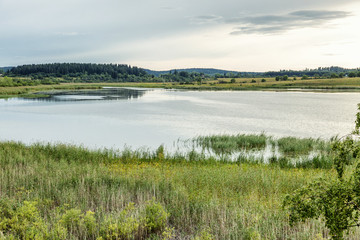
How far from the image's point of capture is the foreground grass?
23.9 ft

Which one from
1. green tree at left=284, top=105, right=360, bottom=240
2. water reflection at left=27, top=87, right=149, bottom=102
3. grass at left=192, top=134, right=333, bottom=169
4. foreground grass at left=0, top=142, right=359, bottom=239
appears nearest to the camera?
green tree at left=284, top=105, right=360, bottom=240

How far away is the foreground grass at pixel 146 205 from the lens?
23.9 feet

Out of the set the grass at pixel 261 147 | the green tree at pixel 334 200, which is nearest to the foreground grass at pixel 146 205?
the green tree at pixel 334 200

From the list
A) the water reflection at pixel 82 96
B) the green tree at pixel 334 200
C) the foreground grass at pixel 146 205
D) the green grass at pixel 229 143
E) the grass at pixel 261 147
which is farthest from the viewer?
the water reflection at pixel 82 96

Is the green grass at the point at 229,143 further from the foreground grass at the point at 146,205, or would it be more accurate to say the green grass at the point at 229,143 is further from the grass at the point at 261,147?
the foreground grass at the point at 146,205

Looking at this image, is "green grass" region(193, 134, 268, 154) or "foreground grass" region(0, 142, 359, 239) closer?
"foreground grass" region(0, 142, 359, 239)

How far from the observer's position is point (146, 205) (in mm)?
8523

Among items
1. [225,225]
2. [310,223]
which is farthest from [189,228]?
[310,223]

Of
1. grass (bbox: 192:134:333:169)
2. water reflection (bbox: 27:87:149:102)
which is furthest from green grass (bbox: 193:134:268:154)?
water reflection (bbox: 27:87:149:102)

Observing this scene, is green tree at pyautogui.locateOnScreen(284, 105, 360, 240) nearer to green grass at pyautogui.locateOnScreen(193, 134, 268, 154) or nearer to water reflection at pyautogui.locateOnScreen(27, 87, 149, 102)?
green grass at pyautogui.locateOnScreen(193, 134, 268, 154)

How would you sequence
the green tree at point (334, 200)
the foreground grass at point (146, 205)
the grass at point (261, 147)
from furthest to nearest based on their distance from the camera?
the grass at point (261, 147)
the foreground grass at point (146, 205)
the green tree at point (334, 200)

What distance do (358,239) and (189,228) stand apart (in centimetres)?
416

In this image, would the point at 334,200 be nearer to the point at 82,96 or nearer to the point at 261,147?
the point at 261,147

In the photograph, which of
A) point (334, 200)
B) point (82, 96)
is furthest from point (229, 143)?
point (82, 96)
